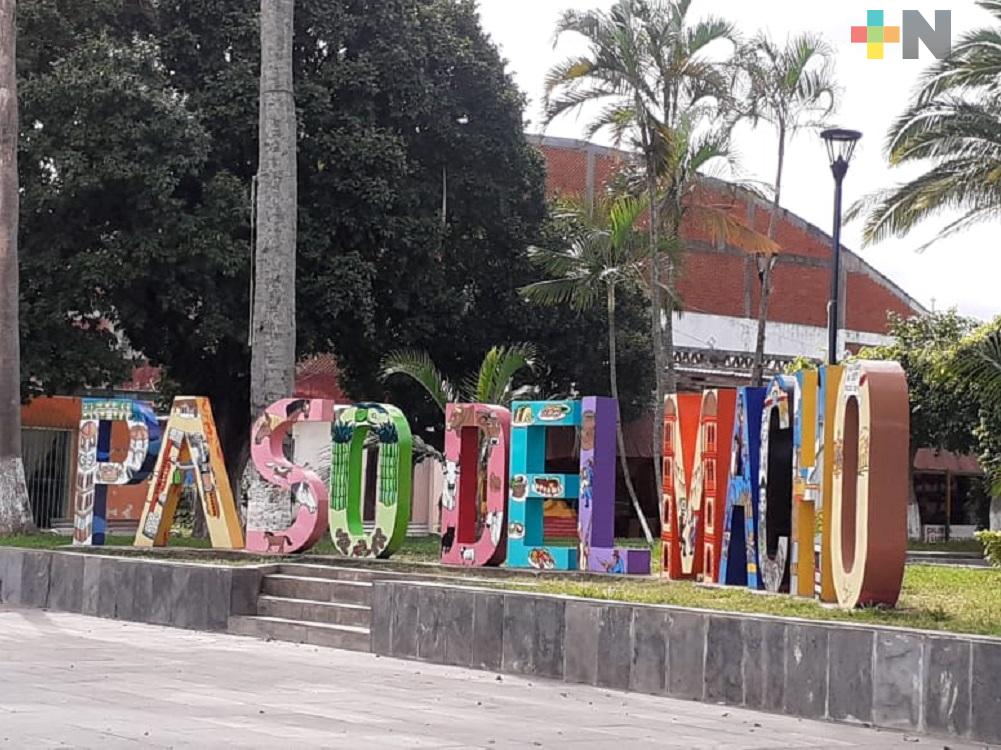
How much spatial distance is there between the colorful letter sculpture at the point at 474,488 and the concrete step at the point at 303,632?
2.43 metres

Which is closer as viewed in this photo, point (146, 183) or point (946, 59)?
point (946, 59)

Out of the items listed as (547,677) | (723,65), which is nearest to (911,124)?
(723,65)

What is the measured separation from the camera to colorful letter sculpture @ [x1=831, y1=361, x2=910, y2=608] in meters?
12.3

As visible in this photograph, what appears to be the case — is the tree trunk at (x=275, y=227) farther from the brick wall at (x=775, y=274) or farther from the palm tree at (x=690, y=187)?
the brick wall at (x=775, y=274)

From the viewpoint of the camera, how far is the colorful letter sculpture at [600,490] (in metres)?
16.6

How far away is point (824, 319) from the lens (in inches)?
1839

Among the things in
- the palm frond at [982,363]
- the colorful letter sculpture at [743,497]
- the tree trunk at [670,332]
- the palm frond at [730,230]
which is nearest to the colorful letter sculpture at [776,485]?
the colorful letter sculpture at [743,497]

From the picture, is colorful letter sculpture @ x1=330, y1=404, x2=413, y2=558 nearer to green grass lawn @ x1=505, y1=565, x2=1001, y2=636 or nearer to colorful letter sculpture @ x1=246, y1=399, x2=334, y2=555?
colorful letter sculpture @ x1=246, y1=399, x2=334, y2=555

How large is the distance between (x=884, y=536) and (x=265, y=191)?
11.6 metres

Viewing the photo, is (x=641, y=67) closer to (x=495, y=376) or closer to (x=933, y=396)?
(x=495, y=376)

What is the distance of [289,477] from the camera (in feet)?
62.6

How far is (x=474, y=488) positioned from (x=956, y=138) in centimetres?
1015

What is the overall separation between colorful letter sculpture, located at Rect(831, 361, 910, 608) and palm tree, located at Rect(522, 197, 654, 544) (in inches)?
534

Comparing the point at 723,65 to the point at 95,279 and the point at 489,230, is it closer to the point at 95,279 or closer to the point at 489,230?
the point at 489,230
